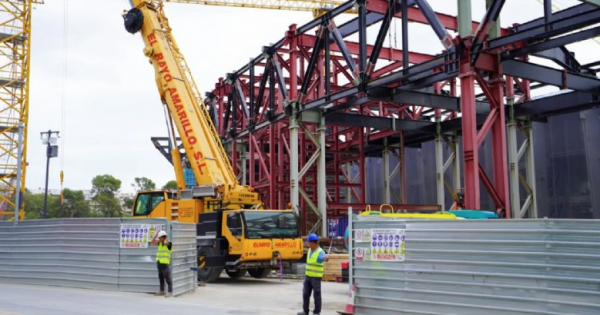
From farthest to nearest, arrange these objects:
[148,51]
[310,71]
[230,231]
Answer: [310,71] < [148,51] < [230,231]

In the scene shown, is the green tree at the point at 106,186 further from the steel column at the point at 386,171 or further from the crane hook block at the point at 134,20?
the crane hook block at the point at 134,20

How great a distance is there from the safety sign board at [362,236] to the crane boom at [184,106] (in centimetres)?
863

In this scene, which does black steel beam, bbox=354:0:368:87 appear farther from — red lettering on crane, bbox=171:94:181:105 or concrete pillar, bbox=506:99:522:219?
concrete pillar, bbox=506:99:522:219

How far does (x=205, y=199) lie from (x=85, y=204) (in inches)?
2994

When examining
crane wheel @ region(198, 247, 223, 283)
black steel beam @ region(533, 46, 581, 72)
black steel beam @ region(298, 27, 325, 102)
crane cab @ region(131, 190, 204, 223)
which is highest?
black steel beam @ region(298, 27, 325, 102)

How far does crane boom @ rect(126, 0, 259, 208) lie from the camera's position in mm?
20000

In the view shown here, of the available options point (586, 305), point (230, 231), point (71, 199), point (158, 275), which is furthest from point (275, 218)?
point (71, 199)


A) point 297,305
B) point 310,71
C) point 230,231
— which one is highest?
point 310,71

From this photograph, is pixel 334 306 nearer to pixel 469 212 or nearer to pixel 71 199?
pixel 469 212

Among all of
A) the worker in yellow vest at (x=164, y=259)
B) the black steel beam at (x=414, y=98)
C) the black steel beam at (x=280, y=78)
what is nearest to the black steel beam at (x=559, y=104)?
the black steel beam at (x=414, y=98)

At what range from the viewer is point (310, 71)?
24.3m

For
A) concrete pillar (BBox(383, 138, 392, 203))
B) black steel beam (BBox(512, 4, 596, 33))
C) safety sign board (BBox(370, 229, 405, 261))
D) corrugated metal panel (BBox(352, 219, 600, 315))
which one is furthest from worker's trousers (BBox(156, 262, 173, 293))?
concrete pillar (BBox(383, 138, 392, 203))

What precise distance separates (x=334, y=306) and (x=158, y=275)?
4.56m

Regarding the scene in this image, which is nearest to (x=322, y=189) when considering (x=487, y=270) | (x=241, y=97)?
(x=241, y=97)
